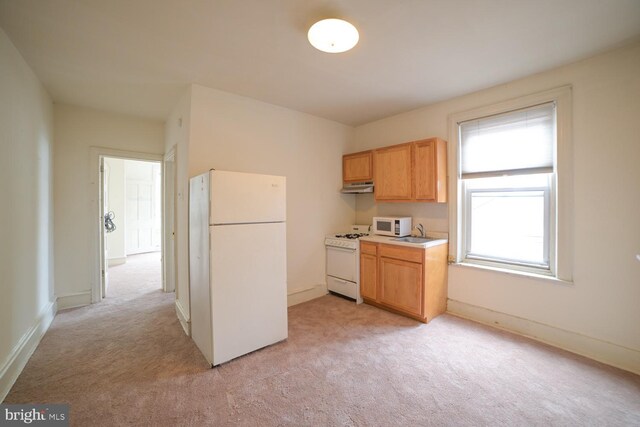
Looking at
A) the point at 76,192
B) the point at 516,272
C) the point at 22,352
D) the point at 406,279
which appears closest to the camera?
the point at 22,352

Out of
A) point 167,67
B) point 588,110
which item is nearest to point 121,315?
point 167,67

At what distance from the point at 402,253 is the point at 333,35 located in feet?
7.79

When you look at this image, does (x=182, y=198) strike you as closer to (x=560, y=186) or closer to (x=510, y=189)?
(x=510, y=189)

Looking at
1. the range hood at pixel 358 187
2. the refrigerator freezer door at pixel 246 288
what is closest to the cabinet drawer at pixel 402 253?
the range hood at pixel 358 187

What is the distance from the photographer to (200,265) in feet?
7.95

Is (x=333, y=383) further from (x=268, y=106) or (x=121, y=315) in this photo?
(x=268, y=106)

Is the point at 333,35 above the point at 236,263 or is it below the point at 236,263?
Answer: above

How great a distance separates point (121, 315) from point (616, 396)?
483 cm

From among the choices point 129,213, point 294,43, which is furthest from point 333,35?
point 129,213

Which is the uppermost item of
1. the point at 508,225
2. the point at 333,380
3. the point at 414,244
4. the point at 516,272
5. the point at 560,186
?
the point at 560,186

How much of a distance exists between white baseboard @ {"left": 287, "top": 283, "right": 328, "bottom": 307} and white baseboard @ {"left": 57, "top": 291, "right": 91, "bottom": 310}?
2.77m

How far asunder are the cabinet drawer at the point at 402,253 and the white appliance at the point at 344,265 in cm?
44

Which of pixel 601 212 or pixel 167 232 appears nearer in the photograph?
pixel 601 212

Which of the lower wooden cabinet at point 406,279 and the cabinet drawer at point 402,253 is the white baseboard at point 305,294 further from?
the cabinet drawer at point 402,253
